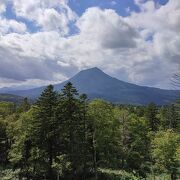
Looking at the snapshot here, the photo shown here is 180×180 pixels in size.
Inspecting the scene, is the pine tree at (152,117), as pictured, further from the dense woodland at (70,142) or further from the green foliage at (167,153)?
the green foliage at (167,153)

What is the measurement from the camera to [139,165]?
68.0 m

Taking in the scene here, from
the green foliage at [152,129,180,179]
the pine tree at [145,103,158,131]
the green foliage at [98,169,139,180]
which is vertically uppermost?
the pine tree at [145,103,158,131]

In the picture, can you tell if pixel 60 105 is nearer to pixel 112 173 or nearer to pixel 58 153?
pixel 58 153

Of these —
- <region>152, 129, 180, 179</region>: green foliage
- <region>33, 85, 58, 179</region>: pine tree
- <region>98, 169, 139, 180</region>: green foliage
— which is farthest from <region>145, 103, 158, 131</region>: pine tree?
<region>33, 85, 58, 179</region>: pine tree

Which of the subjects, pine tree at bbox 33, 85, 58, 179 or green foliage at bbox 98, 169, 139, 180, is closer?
green foliage at bbox 98, 169, 139, 180

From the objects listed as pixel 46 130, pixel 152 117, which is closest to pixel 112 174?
pixel 46 130

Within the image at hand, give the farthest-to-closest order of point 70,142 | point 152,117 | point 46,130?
point 152,117
point 46,130
point 70,142

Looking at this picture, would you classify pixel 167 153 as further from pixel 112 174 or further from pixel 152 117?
pixel 152 117

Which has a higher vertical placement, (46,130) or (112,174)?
(46,130)

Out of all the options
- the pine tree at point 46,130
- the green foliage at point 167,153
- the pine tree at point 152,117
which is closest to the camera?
the pine tree at point 46,130

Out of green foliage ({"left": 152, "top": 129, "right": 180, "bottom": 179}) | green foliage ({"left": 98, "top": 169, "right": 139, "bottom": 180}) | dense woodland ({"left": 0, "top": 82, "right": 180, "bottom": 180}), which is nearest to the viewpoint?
green foliage ({"left": 98, "top": 169, "right": 139, "bottom": 180})

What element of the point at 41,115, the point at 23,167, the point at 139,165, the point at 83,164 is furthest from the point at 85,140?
the point at 139,165

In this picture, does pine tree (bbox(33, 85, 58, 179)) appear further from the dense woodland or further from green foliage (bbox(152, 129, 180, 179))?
green foliage (bbox(152, 129, 180, 179))

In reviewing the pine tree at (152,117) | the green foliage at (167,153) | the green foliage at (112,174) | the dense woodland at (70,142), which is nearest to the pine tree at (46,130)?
the dense woodland at (70,142)
